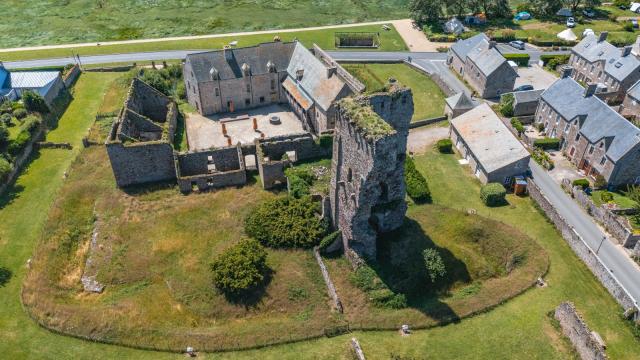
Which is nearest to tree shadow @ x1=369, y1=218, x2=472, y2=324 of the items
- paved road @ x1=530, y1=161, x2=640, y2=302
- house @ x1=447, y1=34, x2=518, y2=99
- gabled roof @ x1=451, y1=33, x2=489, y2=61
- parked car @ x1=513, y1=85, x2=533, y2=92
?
paved road @ x1=530, y1=161, x2=640, y2=302

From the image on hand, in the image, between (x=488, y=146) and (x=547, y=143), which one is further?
(x=547, y=143)

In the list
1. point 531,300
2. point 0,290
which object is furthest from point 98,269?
point 531,300

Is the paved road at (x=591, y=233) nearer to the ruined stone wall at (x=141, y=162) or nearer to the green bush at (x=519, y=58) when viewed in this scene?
the green bush at (x=519, y=58)

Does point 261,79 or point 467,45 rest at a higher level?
point 467,45

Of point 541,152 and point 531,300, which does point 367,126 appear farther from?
point 541,152

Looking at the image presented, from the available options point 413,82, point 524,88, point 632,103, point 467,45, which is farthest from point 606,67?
point 413,82

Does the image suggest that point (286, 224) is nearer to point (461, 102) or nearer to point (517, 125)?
point (461, 102)

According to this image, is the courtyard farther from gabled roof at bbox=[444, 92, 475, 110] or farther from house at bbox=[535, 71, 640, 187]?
house at bbox=[535, 71, 640, 187]
